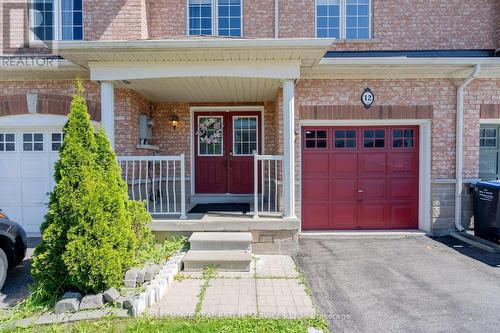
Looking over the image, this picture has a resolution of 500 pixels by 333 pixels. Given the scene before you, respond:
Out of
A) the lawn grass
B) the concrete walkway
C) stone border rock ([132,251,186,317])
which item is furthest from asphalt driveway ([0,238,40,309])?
the concrete walkway

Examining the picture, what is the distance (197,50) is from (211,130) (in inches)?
120

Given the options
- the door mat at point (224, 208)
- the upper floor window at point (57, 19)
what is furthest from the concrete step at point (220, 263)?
the upper floor window at point (57, 19)

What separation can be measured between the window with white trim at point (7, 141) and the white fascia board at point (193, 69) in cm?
271

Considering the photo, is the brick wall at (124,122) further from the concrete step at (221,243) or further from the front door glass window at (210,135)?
the concrete step at (221,243)

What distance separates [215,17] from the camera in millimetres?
6777

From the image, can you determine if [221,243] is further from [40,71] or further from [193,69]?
[40,71]

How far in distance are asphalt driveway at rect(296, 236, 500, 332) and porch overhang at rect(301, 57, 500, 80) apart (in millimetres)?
3216

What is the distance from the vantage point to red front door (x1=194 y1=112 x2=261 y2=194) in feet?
24.5

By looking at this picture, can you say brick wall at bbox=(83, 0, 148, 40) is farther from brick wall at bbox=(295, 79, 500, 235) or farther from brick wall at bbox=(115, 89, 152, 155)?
brick wall at bbox=(295, 79, 500, 235)

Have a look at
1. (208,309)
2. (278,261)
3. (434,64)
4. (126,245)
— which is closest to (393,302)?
(278,261)

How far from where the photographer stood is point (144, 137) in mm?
6367

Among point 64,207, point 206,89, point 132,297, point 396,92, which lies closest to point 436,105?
point 396,92

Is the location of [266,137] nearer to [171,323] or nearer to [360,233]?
[360,233]

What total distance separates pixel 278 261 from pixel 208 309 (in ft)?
5.68
